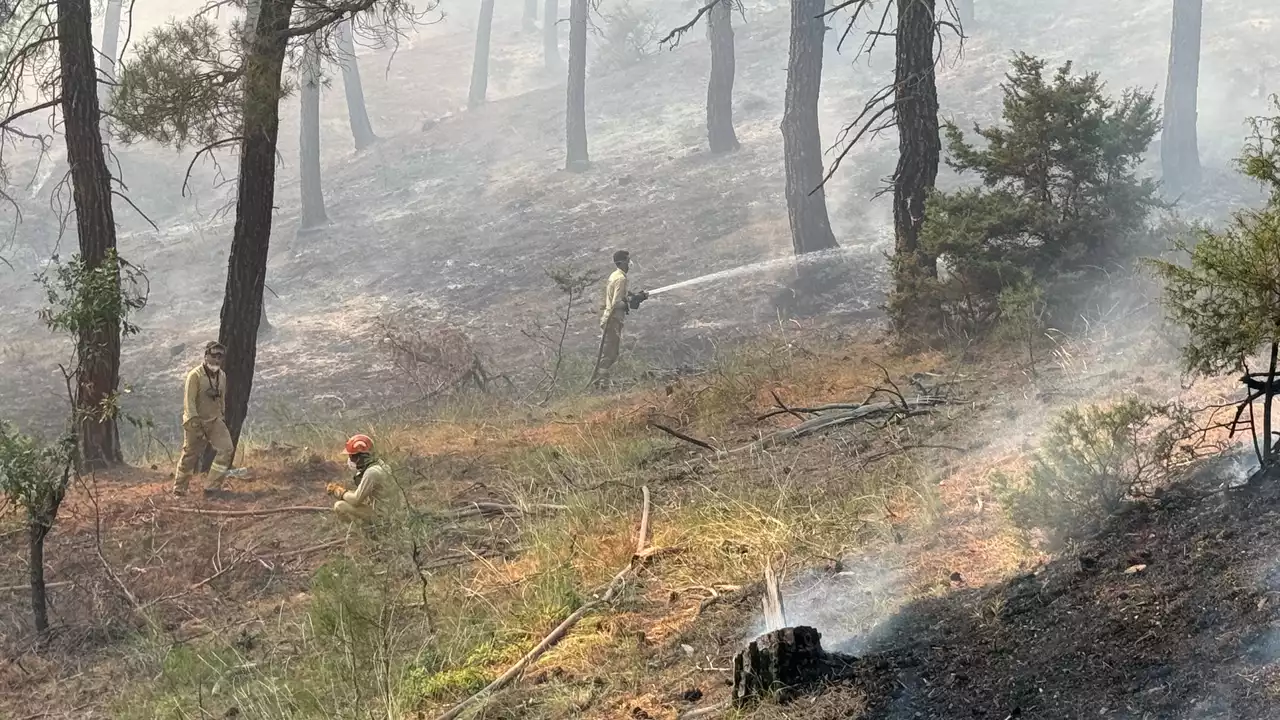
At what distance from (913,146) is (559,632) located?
6.73 metres

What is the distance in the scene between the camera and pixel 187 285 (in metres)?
22.5

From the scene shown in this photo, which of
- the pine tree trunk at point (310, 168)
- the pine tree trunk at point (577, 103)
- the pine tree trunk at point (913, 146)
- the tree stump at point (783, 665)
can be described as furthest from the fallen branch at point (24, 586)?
the pine tree trunk at point (577, 103)

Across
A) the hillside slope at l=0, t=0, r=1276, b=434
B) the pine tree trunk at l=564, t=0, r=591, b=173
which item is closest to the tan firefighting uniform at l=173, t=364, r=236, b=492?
the hillside slope at l=0, t=0, r=1276, b=434

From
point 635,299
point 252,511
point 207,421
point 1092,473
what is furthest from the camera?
point 635,299

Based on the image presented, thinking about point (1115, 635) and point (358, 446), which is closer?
point (1115, 635)

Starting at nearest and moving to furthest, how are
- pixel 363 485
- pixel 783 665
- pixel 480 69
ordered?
pixel 783 665, pixel 363 485, pixel 480 69

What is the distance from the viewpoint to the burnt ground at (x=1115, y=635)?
116 inches

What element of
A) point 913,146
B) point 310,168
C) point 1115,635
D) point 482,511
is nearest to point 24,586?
point 482,511

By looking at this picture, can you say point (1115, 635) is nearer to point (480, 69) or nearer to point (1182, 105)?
point (1182, 105)

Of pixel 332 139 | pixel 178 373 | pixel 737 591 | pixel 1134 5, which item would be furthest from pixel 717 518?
pixel 332 139

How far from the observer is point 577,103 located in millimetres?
24844

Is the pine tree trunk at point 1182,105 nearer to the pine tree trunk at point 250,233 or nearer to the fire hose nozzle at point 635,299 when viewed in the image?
the fire hose nozzle at point 635,299

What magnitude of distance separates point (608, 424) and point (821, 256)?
26.2 ft

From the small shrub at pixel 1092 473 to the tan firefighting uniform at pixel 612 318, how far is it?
335 inches
